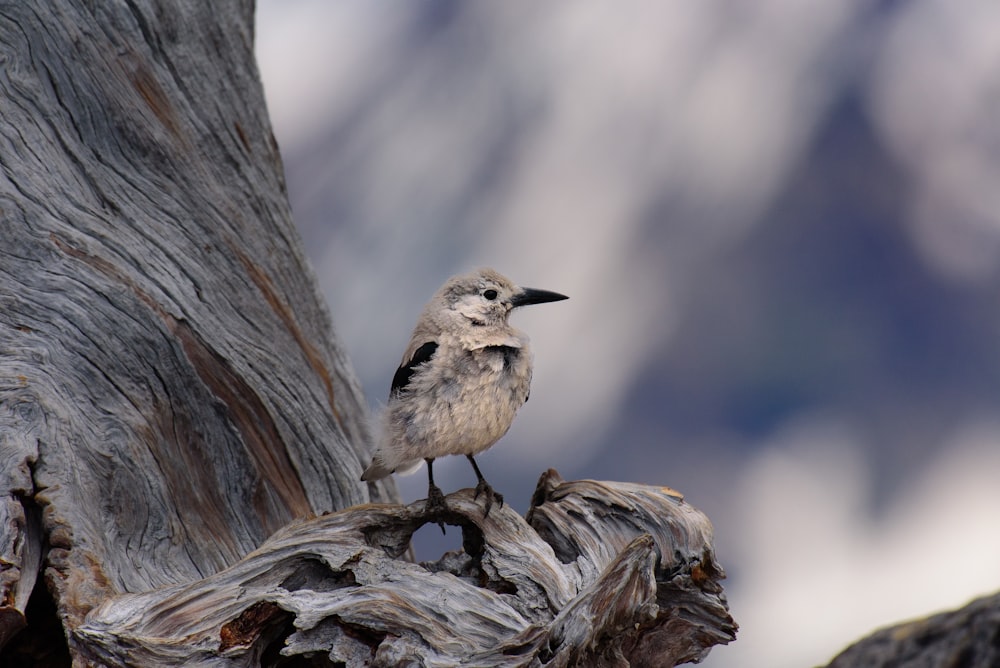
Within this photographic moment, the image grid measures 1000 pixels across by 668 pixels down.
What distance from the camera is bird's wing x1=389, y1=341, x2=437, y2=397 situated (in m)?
4.96

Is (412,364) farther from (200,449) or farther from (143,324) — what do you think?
(143,324)

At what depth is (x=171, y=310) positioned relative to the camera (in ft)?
17.6

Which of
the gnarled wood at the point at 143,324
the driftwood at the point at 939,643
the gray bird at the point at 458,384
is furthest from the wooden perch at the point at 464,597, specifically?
the driftwood at the point at 939,643

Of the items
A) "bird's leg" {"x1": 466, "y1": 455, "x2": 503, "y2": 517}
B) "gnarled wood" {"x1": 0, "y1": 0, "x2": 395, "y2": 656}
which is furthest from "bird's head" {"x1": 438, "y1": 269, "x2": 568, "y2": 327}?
"gnarled wood" {"x1": 0, "y1": 0, "x2": 395, "y2": 656}

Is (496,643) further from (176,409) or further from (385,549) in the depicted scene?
(176,409)

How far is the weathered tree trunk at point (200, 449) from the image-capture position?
386cm

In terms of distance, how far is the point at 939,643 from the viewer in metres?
2.14

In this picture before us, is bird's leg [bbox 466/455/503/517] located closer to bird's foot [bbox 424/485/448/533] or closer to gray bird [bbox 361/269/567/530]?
gray bird [bbox 361/269/567/530]

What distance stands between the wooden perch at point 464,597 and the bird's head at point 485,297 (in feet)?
3.29

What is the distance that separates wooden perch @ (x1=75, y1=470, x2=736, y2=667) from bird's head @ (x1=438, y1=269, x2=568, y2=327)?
3.29ft

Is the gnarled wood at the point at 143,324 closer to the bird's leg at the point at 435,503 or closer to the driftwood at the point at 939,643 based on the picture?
the bird's leg at the point at 435,503

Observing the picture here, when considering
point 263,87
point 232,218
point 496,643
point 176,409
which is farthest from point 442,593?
point 263,87

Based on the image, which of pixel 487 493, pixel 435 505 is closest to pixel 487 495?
pixel 487 493

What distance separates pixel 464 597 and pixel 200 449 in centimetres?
201
